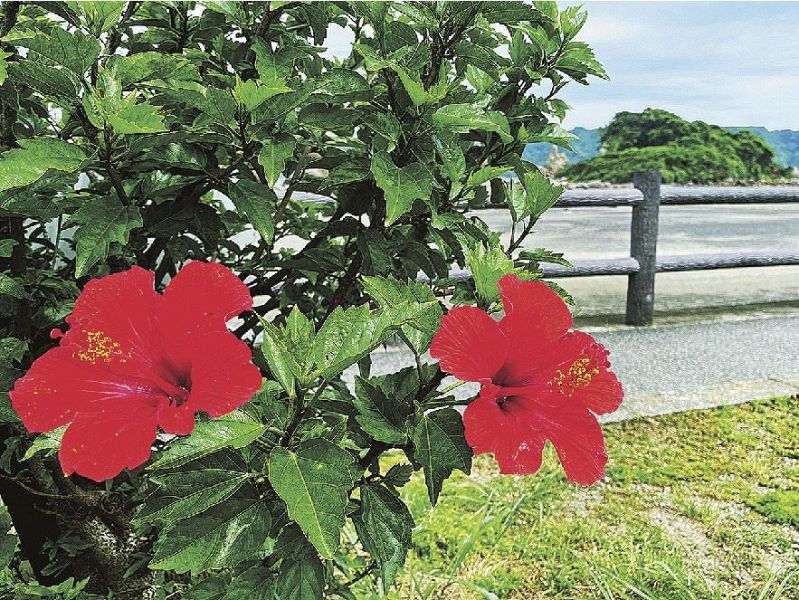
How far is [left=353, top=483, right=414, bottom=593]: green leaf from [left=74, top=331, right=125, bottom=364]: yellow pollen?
0.31 m

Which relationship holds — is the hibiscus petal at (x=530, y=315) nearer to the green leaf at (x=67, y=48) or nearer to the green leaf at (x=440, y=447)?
the green leaf at (x=440, y=447)

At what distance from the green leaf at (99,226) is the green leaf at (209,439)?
0.34m

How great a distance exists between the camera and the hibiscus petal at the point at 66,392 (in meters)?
0.65

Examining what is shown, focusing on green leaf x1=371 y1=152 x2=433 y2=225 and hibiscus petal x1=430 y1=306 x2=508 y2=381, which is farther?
green leaf x1=371 y1=152 x2=433 y2=225

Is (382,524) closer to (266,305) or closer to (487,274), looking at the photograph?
(487,274)

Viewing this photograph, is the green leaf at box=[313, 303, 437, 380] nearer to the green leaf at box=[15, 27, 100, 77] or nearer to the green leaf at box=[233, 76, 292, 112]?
the green leaf at box=[233, 76, 292, 112]

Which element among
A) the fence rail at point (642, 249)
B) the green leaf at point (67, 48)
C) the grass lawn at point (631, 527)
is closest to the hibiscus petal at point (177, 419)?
the green leaf at point (67, 48)

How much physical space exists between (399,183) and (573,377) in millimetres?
349

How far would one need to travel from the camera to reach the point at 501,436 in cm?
67

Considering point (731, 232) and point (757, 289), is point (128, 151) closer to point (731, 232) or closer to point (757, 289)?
point (757, 289)

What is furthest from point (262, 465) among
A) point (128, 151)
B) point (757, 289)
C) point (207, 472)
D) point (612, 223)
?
point (612, 223)

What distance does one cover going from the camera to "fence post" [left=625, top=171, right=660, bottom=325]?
4820mm

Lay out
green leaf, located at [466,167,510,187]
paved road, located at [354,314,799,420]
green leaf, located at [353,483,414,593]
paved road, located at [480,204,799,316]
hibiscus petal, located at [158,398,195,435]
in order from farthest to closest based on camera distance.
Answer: paved road, located at [480,204,799,316] → paved road, located at [354,314,799,420] → green leaf, located at [466,167,510,187] → green leaf, located at [353,483,414,593] → hibiscus petal, located at [158,398,195,435]

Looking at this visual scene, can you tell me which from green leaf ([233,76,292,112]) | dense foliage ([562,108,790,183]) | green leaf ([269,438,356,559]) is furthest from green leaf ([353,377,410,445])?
dense foliage ([562,108,790,183])
